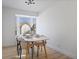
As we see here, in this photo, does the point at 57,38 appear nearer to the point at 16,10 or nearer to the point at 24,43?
the point at 24,43

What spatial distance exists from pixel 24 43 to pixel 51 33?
211 cm

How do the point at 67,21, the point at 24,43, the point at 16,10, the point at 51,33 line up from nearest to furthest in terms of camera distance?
the point at 24,43 < the point at 67,21 < the point at 51,33 < the point at 16,10

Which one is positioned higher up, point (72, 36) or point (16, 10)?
point (16, 10)

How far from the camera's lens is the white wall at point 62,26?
339 centimetres

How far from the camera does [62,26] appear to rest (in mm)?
3945

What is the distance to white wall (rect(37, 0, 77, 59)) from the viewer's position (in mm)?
3386

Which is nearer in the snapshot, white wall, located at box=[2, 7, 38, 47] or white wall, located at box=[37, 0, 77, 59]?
white wall, located at box=[37, 0, 77, 59]

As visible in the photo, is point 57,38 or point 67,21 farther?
point 57,38

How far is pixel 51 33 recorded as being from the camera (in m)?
4.83

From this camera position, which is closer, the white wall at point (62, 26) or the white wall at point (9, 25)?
the white wall at point (62, 26)

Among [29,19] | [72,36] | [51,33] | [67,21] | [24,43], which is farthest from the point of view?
[29,19]

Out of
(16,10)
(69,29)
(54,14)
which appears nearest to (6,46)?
(16,10)

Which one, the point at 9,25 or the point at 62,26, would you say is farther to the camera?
the point at 9,25

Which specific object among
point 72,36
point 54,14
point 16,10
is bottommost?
point 72,36
